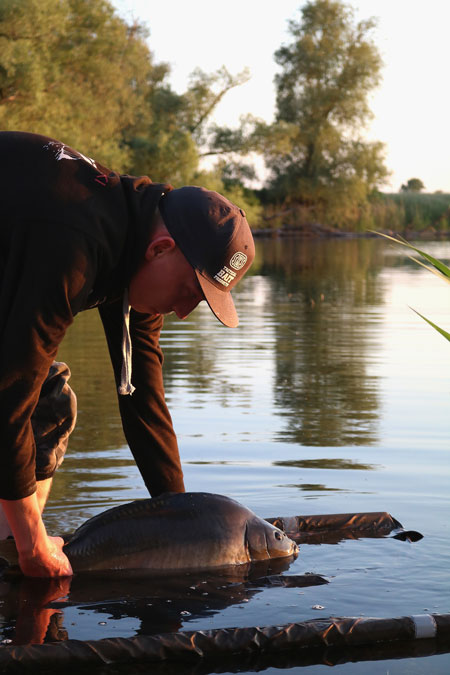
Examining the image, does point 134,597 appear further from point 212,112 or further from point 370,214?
point 370,214

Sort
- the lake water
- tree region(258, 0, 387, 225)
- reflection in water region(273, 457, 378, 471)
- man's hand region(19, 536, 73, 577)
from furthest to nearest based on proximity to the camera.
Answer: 1. tree region(258, 0, 387, 225)
2. reflection in water region(273, 457, 378, 471)
3. the lake water
4. man's hand region(19, 536, 73, 577)

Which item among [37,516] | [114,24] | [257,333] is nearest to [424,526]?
[37,516]

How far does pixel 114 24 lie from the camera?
39812 mm

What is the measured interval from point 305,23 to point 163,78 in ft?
30.3

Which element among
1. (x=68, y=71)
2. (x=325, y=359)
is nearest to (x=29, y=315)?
(x=325, y=359)

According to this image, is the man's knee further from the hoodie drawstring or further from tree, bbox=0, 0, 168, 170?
tree, bbox=0, 0, 168, 170

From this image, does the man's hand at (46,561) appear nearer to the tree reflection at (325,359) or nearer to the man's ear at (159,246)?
the man's ear at (159,246)

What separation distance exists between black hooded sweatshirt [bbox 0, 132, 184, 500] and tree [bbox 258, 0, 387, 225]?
51844 millimetres

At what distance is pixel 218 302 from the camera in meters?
3.54

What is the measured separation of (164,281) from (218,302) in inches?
8.0

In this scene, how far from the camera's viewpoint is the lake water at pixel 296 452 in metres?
3.75

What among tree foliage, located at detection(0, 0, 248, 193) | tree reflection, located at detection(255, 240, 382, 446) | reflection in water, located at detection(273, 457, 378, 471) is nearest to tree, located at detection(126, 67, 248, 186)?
tree foliage, located at detection(0, 0, 248, 193)

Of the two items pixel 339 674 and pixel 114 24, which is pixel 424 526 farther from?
pixel 114 24

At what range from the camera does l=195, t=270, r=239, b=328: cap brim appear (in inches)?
136
